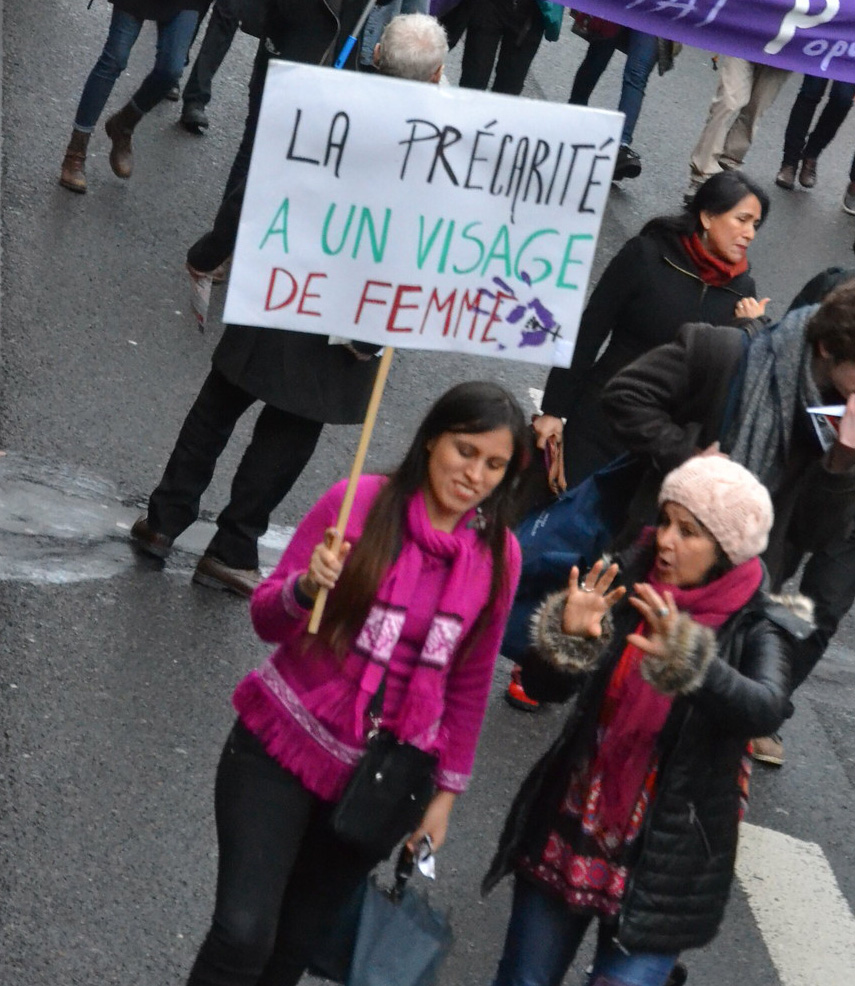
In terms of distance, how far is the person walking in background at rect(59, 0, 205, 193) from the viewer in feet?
28.4

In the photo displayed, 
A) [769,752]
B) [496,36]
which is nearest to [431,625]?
[769,752]

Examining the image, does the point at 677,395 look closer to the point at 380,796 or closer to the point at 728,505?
the point at 728,505

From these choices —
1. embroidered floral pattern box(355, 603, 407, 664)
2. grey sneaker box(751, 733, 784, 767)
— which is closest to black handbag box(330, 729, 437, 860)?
embroidered floral pattern box(355, 603, 407, 664)

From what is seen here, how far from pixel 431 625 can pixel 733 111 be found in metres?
8.35

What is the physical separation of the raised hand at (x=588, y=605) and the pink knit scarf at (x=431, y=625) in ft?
0.63

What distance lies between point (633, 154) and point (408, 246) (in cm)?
862

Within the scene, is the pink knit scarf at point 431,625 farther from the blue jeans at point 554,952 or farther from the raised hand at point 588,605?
the blue jeans at point 554,952

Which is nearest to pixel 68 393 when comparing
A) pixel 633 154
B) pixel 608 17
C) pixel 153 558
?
pixel 153 558

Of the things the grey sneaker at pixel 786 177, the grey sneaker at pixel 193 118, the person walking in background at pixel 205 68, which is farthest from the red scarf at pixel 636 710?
the grey sneaker at pixel 786 177

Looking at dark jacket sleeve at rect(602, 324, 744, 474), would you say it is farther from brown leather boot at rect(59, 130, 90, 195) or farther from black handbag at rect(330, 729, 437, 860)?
brown leather boot at rect(59, 130, 90, 195)

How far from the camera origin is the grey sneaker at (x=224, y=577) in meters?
6.07

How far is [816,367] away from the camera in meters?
4.32

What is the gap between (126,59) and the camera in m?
8.69

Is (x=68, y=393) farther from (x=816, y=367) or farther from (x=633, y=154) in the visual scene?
(x=633, y=154)
